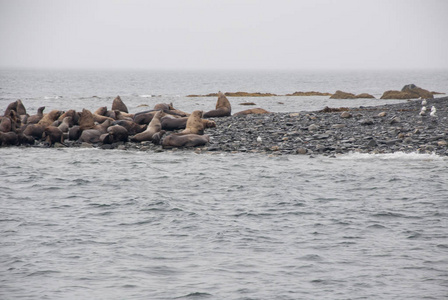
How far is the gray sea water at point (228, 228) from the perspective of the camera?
8.44 m

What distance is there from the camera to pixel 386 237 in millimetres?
10641

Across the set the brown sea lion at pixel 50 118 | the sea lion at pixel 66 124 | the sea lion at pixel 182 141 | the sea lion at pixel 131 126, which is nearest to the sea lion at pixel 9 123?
the brown sea lion at pixel 50 118

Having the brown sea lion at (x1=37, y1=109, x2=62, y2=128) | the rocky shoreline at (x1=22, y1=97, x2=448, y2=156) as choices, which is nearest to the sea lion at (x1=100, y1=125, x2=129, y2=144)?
the rocky shoreline at (x1=22, y1=97, x2=448, y2=156)

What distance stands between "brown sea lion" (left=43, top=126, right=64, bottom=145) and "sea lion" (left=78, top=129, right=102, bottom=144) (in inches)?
32.1

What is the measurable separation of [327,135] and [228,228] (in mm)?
11593

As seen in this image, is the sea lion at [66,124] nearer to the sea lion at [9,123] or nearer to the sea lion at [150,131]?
the sea lion at [9,123]

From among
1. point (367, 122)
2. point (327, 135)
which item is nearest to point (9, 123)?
point (327, 135)

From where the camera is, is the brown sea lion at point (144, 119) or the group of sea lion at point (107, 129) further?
the brown sea lion at point (144, 119)

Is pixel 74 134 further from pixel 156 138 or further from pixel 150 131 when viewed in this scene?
pixel 156 138

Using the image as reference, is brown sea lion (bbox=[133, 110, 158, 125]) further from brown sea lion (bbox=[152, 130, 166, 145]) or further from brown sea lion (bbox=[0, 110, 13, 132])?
brown sea lion (bbox=[0, 110, 13, 132])

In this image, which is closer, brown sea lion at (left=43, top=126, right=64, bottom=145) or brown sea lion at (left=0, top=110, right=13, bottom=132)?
brown sea lion at (left=43, top=126, right=64, bottom=145)

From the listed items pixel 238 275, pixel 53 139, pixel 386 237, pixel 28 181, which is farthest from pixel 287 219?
pixel 53 139

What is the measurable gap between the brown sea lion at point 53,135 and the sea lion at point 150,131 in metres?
3.08

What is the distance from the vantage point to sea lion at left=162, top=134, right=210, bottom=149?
2131 cm
